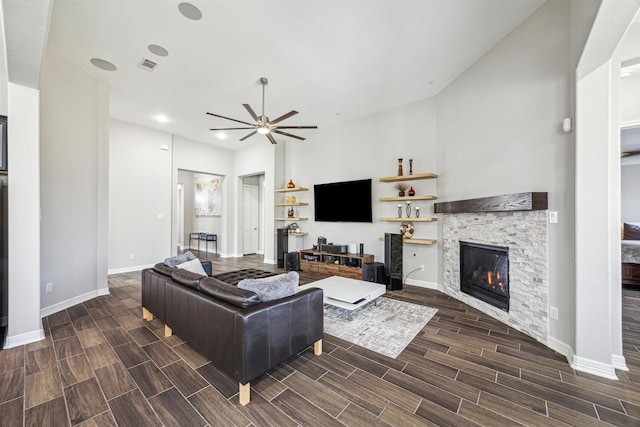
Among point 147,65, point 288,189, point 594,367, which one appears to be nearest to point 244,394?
point 594,367

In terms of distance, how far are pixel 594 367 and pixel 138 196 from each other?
747 cm

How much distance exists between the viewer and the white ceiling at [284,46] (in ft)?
8.30

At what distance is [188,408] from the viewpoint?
1649mm

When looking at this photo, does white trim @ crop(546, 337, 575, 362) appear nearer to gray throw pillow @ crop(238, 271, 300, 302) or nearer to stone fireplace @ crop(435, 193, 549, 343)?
stone fireplace @ crop(435, 193, 549, 343)

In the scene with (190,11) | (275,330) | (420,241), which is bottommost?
(275,330)

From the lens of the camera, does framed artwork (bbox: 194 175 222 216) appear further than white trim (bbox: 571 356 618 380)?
Yes

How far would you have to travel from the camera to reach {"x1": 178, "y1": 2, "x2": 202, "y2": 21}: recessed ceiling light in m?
2.45

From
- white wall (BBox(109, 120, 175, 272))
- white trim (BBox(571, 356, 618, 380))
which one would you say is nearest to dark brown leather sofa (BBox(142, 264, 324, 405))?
white trim (BBox(571, 356, 618, 380))

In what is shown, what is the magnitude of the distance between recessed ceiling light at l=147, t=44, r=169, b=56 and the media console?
418 cm

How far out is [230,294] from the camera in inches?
73.9

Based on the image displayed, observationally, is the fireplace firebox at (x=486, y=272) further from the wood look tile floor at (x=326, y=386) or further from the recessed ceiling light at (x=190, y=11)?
the recessed ceiling light at (x=190, y=11)

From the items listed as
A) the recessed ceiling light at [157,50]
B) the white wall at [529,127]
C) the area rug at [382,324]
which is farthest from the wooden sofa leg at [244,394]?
the recessed ceiling light at [157,50]

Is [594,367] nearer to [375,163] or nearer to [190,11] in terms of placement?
[375,163]

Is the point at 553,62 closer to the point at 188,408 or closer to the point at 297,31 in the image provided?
the point at 297,31
